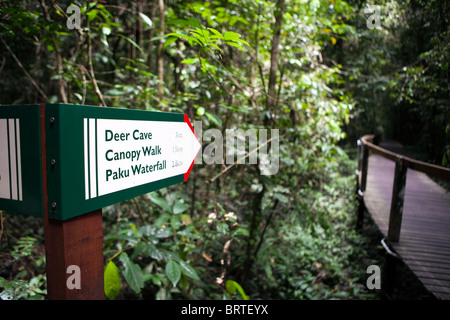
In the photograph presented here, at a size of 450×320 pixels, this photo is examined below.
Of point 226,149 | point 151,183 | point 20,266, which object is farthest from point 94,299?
point 20,266

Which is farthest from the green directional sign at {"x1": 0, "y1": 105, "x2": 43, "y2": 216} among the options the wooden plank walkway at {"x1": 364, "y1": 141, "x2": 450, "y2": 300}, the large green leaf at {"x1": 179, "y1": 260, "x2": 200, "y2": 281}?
the wooden plank walkway at {"x1": 364, "y1": 141, "x2": 450, "y2": 300}

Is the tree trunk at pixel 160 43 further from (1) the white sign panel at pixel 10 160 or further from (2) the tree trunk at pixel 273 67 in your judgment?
(1) the white sign panel at pixel 10 160

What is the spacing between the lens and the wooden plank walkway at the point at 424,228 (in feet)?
8.38

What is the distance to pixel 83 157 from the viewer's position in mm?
904

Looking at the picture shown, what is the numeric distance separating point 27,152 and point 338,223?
237 inches

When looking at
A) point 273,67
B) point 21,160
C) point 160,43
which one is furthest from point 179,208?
point 160,43

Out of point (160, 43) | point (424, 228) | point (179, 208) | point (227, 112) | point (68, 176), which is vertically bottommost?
point (424, 228)

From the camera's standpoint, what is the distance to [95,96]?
→ 2.70 metres

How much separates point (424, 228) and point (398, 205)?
646mm

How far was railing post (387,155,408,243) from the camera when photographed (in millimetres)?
→ 3174

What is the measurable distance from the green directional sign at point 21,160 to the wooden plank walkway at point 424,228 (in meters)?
2.95

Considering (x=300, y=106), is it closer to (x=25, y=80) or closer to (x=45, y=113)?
(x=45, y=113)

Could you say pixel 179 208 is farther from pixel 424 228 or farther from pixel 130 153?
pixel 424 228

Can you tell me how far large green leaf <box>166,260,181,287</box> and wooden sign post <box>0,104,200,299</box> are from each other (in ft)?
2.10
